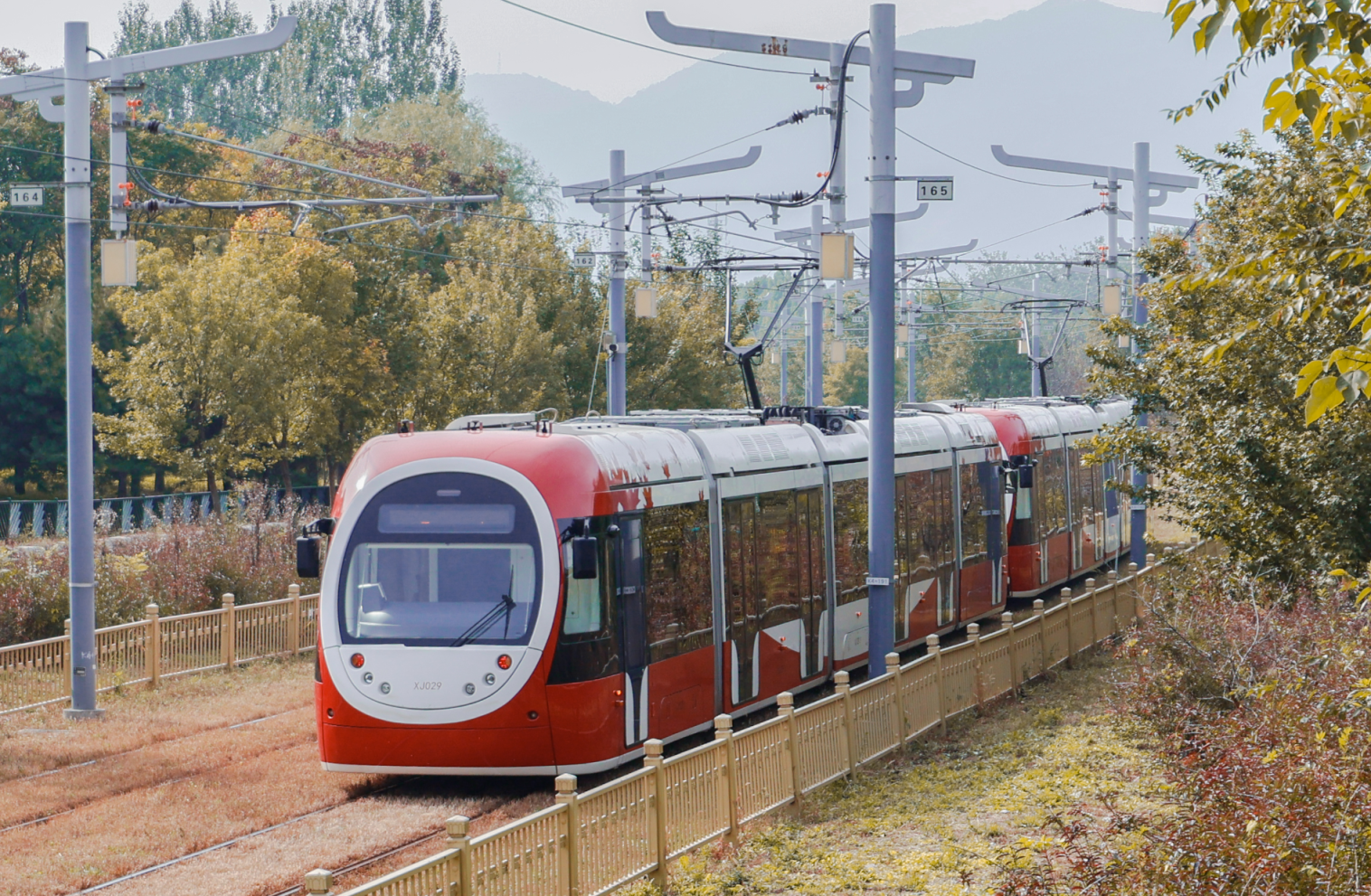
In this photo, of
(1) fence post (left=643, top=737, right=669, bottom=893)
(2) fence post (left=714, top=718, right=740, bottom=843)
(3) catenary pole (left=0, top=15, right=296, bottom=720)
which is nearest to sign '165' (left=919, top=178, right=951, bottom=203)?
(2) fence post (left=714, top=718, right=740, bottom=843)

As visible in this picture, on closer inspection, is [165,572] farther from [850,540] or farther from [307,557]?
[850,540]

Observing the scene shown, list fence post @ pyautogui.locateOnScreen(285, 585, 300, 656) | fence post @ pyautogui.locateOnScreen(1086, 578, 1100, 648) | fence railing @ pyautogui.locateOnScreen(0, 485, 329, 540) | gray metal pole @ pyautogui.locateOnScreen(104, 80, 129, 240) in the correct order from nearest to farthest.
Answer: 1. gray metal pole @ pyautogui.locateOnScreen(104, 80, 129, 240)
2. fence post @ pyautogui.locateOnScreen(1086, 578, 1100, 648)
3. fence post @ pyautogui.locateOnScreen(285, 585, 300, 656)
4. fence railing @ pyautogui.locateOnScreen(0, 485, 329, 540)

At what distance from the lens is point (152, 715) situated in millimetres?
16250

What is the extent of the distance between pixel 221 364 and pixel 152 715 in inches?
636

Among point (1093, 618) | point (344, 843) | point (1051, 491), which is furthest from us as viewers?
point (1051, 491)

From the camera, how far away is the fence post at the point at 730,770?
10633 millimetres

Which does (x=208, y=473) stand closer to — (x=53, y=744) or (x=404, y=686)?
(x=53, y=744)

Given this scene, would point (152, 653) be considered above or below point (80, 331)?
below

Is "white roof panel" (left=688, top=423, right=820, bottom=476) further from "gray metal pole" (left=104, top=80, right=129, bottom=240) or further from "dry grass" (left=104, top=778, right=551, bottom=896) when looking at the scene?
"gray metal pole" (left=104, top=80, right=129, bottom=240)

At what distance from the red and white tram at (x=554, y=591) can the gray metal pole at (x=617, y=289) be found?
25.2ft

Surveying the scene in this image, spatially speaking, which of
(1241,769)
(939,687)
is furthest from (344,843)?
(939,687)

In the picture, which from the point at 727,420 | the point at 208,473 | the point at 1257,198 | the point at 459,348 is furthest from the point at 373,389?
the point at 1257,198

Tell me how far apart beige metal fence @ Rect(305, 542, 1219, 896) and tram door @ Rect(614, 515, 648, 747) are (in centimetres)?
133

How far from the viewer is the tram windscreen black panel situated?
12.2 meters
